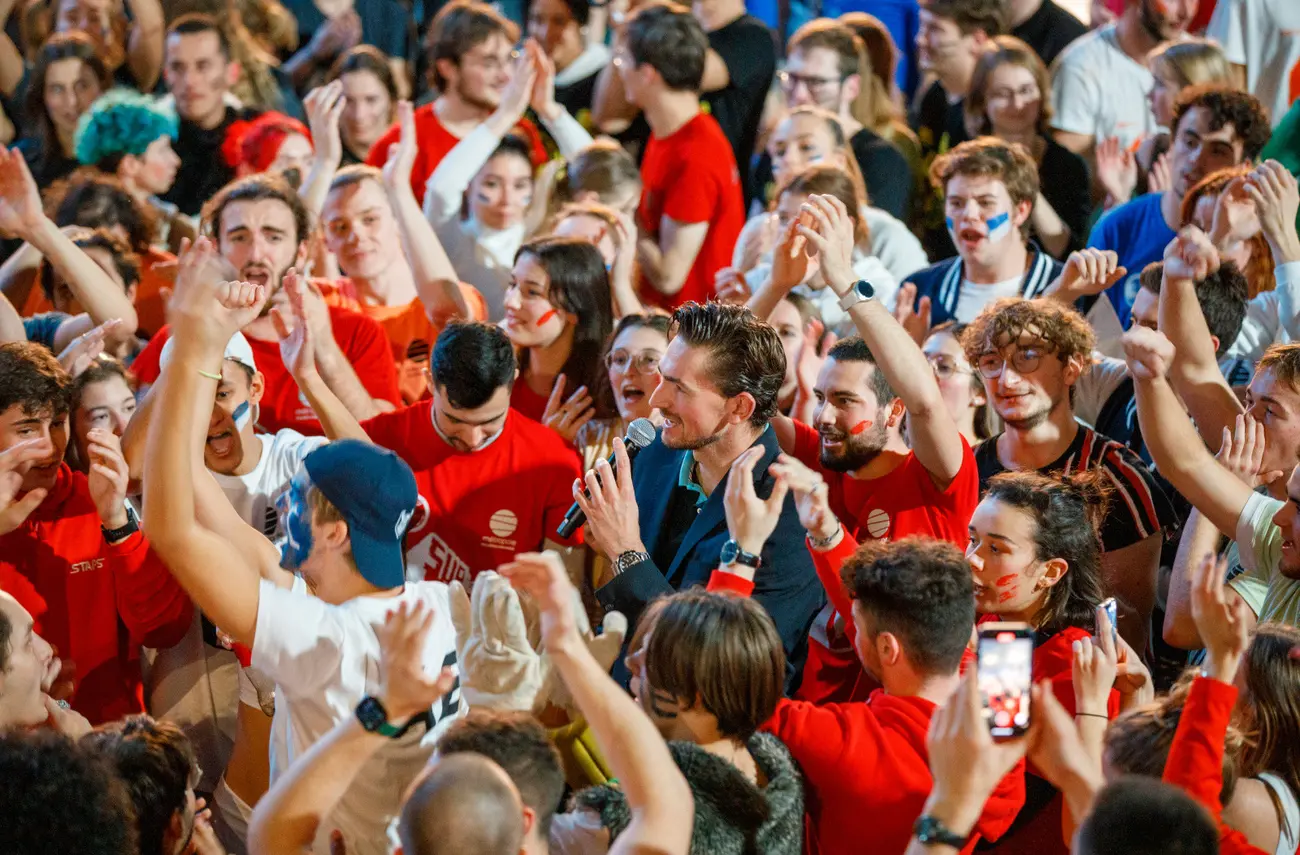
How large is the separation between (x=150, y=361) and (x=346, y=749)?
2.95m

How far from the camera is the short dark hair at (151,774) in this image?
9.12 ft

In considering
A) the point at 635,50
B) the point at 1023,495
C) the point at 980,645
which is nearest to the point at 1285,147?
the point at 635,50

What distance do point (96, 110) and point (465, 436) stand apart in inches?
150

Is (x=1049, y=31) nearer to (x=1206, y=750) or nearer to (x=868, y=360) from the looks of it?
(x=868, y=360)

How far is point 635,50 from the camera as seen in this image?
6.91 m

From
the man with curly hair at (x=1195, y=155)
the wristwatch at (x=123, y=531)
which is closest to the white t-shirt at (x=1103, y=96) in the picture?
the man with curly hair at (x=1195, y=155)

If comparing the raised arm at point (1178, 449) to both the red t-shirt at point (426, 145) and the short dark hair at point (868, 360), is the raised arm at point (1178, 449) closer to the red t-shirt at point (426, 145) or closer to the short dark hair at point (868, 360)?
the short dark hair at point (868, 360)

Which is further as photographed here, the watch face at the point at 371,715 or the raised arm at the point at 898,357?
the raised arm at the point at 898,357

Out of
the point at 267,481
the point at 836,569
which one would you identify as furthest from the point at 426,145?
the point at 836,569

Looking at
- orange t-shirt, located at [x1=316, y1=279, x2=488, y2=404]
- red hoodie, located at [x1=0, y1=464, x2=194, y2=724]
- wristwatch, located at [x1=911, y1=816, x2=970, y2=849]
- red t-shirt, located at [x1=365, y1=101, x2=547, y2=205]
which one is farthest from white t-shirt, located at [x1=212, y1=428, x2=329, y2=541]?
red t-shirt, located at [x1=365, y1=101, x2=547, y2=205]

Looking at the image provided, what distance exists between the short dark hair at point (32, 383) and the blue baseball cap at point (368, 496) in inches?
54.4

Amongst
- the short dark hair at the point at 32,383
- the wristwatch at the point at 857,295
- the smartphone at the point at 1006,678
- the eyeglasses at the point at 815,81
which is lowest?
the eyeglasses at the point at 815,81

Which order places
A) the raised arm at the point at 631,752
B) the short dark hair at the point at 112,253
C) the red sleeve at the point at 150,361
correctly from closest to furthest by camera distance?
the raised arm at the point at 631,752 → the red sleeve at the point at 150,361 → the short dark hair at the point at 112,253

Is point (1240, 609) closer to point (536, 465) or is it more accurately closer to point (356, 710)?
point (356, 710)
